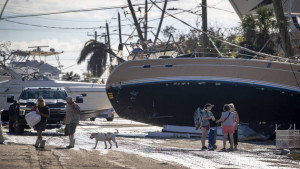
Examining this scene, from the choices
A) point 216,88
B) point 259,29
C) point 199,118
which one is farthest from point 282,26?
point 199,118

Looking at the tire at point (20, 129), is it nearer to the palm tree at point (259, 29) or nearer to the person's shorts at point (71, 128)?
the person's shorts at point (71, 128)

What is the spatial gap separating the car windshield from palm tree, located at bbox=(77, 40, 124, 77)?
4038 centimetres

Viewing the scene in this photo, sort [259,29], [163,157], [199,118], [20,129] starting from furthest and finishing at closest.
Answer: [259,29], [20,129], [199,118], [163,157]

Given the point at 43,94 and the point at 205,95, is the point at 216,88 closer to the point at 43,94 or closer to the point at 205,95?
the point at 205,95

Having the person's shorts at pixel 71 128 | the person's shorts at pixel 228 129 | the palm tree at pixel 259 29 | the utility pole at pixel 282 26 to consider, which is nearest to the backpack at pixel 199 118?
the person's shorts at pixel 228 129

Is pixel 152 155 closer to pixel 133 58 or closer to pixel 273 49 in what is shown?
pixel 133 58

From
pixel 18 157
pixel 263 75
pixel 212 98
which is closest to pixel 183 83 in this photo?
pixel 212 98

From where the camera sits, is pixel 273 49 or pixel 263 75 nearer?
pixel 263 75

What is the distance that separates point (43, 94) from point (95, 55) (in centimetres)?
4328

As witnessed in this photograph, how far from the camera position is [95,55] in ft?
230

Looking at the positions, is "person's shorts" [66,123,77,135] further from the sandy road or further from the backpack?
the backpack

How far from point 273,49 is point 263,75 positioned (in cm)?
983

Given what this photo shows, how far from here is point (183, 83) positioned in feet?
90.7

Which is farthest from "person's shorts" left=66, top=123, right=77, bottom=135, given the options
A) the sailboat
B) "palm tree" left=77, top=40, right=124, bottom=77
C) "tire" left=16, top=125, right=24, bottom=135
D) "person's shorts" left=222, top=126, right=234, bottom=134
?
"palm tree" left=77, top=40, right=124, bottom=77
